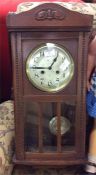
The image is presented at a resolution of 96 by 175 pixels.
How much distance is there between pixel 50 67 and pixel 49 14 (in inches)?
5.9

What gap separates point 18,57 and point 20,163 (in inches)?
12.9

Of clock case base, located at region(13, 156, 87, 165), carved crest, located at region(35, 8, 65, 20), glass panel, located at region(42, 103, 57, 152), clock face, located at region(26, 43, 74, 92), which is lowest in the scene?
clock case base, located at region(13, 156, 87, 165)

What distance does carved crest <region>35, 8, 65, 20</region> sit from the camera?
2.77 feet

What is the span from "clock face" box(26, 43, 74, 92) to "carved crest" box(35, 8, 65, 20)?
0.08 meters

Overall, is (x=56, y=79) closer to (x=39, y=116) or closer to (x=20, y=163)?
(x=39, y=116)

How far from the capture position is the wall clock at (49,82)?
848 mm

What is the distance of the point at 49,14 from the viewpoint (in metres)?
0.85

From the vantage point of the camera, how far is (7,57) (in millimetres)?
1300

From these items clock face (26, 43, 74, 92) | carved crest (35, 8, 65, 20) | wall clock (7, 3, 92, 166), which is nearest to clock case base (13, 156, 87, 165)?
wall clock (7, 3, 92, 166)

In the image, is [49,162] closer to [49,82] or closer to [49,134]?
[49,134]

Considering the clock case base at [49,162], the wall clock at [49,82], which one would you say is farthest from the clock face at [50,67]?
the clock case base at [49,162]

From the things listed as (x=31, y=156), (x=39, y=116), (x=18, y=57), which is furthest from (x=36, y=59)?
(x=31, y=156)

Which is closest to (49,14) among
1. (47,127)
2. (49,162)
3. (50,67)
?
(50,67)

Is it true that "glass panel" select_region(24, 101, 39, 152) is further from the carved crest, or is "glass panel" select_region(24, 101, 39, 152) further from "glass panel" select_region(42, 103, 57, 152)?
the carved crest
